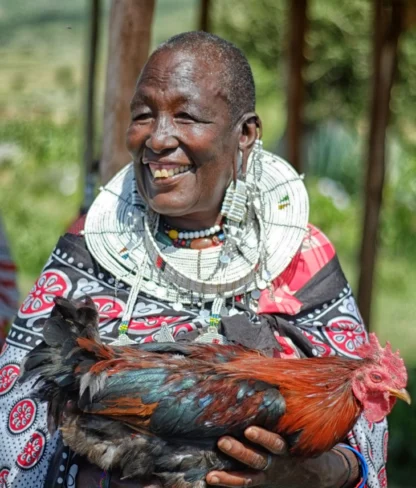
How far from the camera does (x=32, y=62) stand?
49.0ft

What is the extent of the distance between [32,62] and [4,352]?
1246cm

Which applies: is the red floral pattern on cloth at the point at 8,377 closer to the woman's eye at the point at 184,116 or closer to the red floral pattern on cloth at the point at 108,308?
the red floral pattern on cloth at the point at 108,308

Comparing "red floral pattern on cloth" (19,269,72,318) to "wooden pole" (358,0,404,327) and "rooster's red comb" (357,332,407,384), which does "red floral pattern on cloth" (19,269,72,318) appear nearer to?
"rooster's red comb" (357,332,407,384)

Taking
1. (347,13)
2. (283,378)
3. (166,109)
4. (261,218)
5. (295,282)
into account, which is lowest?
(283,378)

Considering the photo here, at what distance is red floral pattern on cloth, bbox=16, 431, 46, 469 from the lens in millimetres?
2979

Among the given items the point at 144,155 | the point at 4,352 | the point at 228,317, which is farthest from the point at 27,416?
the point at 144,155

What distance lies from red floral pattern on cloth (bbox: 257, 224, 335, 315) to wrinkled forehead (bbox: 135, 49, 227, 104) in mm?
660

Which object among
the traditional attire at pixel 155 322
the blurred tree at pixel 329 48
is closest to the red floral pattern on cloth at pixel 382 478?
the traditional attire at pixel 155 322

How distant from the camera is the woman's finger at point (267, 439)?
102 inches

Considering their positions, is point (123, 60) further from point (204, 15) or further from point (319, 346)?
point (204, 15)

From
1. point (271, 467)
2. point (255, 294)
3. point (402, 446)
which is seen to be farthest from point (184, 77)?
point (402, 446)

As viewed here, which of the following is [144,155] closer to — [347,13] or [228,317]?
[228,317]

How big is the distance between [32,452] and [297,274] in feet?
3.68

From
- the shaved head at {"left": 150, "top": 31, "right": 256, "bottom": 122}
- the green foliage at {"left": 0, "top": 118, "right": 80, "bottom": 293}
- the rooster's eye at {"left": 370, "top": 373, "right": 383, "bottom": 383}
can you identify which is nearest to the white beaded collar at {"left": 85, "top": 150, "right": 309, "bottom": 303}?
the shaved head at {"left": 150, "top": 31, "right": 256, "bottom": 122}
